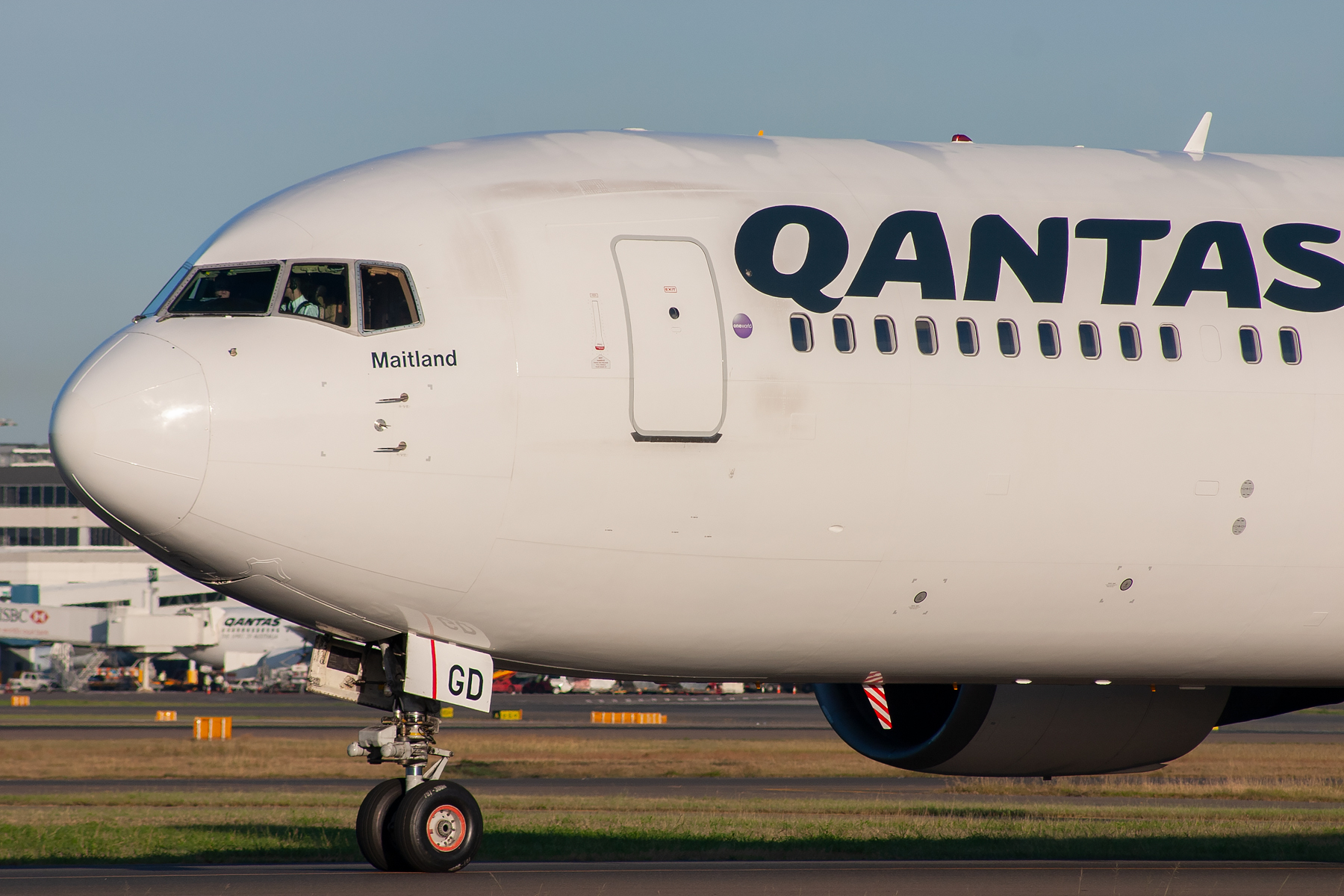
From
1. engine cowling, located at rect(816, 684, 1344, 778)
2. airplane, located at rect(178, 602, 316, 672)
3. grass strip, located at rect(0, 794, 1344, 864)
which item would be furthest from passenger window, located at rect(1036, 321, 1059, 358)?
airplane, located at rect(178, 602, 316, 672)

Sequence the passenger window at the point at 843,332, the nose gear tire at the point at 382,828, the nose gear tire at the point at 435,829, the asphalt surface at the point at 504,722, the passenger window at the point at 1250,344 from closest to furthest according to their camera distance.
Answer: the nose gear tire at the point at 435,829 → the nose gear tire at the point at 382,828 → the passenger window at the point at 843,332 → the passenger window at the point at 1250,344 → the asphalt surface at the point at 504,722

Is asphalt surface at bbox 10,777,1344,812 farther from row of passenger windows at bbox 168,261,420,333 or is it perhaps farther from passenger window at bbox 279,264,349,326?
passenger window at bbox 279,264,349,326

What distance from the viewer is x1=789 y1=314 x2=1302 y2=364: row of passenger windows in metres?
13.2

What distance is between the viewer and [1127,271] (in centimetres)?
1422

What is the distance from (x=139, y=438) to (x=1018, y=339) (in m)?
7.28

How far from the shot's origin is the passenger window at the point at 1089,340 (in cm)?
1375

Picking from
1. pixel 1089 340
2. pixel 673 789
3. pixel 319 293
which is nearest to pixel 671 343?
pixel 319 293

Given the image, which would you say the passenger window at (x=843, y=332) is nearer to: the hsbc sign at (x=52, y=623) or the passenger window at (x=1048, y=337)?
the passenger window at (x=1048, y=337)

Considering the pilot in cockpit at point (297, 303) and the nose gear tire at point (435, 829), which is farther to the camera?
the nose gear tire at point (435, 829)

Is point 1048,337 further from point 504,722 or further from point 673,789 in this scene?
point 504,722

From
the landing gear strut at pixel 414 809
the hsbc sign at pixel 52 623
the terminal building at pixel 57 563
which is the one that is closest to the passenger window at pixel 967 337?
the landing gear strut at pixel 414 809

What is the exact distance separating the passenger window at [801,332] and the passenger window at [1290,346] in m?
4.50

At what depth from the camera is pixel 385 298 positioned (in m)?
12.5

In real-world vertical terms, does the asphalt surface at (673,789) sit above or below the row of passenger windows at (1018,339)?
below
